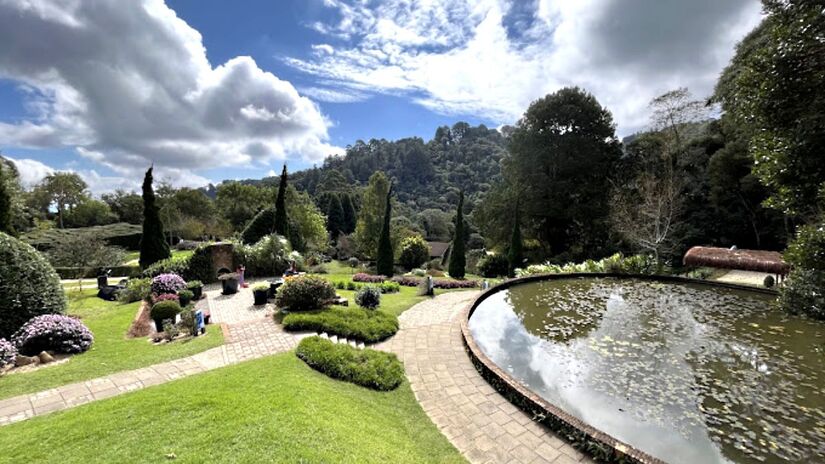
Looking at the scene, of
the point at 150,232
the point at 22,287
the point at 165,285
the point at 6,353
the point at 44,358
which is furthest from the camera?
the point at 150,232

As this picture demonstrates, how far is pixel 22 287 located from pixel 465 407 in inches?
357

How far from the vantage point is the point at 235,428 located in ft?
12.3

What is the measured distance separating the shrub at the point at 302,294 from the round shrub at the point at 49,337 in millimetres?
4181

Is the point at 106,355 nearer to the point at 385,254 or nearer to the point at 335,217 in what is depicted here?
the point at 385,254

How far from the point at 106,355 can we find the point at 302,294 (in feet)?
14.0

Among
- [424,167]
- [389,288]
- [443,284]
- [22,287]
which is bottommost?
[443,284]

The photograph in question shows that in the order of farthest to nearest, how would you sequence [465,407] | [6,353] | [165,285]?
[165,285] < [6,353] < [465,407]

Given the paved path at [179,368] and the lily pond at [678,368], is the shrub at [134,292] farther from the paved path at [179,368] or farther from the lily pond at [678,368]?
the lily pond at [678,368]

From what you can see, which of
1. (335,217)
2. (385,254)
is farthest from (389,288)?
(335,217)

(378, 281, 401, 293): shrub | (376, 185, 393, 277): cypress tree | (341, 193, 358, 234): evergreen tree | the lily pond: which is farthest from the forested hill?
the lily pond

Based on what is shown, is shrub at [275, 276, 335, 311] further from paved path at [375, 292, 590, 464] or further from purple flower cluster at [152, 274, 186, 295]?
purple flower cluster at [152, 274, 186, 295]

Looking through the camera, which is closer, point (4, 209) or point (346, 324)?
point (346, 324)

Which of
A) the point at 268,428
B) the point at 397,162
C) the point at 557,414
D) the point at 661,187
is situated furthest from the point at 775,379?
the point at 397,162

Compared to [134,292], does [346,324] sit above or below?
below
